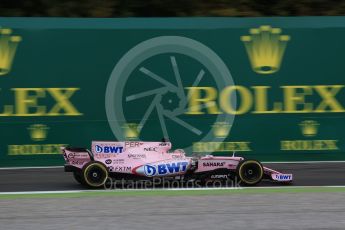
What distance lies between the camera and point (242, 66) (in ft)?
41.5

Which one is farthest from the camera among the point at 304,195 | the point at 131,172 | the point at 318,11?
the point at 318,11

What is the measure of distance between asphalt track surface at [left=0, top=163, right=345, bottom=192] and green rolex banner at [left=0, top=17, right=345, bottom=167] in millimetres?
748

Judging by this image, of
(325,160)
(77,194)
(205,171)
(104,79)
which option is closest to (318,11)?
(325,160)

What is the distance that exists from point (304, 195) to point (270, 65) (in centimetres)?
460

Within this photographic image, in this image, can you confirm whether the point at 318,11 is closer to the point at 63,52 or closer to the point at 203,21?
the point at 203,21

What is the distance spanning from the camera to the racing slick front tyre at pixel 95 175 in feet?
29.9

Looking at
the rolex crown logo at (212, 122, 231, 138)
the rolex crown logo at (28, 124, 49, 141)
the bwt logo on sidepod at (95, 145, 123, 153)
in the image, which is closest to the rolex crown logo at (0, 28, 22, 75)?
the rolex crown logo at (28, 124, 49, 141)

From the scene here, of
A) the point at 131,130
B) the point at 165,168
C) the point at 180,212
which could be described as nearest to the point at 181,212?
→ the point at 180,212

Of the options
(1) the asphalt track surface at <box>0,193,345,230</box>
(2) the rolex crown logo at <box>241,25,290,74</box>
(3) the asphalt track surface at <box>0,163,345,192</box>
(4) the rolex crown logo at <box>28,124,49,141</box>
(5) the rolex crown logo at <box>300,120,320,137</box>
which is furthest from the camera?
(2) the rolex crown logo at <box>241,25,290,74</box>

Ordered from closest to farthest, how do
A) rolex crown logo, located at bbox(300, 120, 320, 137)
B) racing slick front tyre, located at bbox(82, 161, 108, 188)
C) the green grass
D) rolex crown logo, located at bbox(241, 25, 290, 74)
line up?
the green grass, racing slick front tyre, located at bbox(82, 161, 108, 188), rolex crown logo, located at bbox(300, 120, 320, 137), rolex crown logo, located at bbox(241, 25, 290, 74)

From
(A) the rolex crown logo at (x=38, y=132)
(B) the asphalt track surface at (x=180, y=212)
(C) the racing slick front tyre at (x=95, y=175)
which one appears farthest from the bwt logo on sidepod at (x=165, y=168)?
(A) the rolex crown logo at (x=38, y=132)

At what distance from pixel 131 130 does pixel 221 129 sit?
1.72 m

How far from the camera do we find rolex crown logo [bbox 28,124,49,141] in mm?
11961

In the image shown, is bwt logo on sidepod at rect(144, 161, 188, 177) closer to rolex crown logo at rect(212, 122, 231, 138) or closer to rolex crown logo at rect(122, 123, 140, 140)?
rolex crown logo at rect(122, 123, 140, 140)
